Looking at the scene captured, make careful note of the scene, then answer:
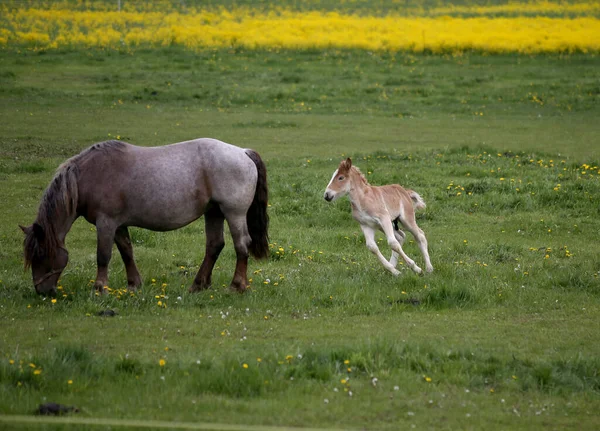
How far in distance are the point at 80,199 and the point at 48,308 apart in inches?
56.3

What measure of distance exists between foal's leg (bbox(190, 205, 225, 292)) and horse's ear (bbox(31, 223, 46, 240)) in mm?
1920

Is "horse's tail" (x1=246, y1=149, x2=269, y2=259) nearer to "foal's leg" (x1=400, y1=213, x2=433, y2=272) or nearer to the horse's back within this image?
the horse's back

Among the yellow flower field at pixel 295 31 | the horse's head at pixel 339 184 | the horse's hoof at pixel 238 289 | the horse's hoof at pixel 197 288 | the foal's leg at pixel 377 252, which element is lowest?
the horse's hoof at pixel 197 288

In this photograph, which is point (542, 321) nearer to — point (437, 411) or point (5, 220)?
point (437, 411)

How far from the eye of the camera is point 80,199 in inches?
412

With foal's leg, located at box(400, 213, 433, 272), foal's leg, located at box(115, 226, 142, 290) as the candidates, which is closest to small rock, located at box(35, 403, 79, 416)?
foal's leg, located at box(115, 226, 142, 290)

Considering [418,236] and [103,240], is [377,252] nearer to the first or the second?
[418,236]

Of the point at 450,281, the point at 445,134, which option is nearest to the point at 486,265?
the point at 450,281

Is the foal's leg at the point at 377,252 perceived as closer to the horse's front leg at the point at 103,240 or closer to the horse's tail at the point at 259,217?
the horse's tail at the point at 259,217

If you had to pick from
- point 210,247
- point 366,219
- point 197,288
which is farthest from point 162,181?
point 366,219

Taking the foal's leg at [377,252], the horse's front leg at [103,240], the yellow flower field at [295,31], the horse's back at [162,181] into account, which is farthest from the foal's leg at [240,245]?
the yellow flower field at [295,31]

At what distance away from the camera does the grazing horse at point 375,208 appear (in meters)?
11.8

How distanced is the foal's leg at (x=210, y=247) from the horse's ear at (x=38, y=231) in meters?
1.92

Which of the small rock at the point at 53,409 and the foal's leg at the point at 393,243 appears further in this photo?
the foal's leg at the point at 393,243
